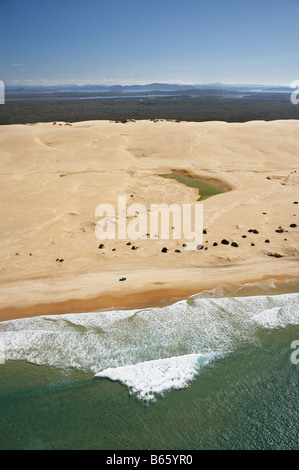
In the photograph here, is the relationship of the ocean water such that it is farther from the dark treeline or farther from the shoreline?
the dark treeline

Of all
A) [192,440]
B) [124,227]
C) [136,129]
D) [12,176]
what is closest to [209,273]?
[124,227]

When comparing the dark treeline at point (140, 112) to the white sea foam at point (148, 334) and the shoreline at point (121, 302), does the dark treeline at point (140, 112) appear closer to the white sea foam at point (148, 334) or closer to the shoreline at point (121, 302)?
the shoreline at point (121, 302)

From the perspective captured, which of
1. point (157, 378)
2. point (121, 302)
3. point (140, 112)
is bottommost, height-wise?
point (157, 378)

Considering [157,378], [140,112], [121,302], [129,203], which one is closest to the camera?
[157,378]

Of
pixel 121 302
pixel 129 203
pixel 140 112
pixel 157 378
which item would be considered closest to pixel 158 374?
pixel 157 378

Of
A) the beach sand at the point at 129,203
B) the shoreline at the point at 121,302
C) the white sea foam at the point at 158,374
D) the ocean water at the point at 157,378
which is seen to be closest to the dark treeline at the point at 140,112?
the beach sand at the point at 129,203

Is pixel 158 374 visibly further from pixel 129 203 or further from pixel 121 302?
pixel 129 203

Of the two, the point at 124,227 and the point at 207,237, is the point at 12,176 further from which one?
the point at 207,237
